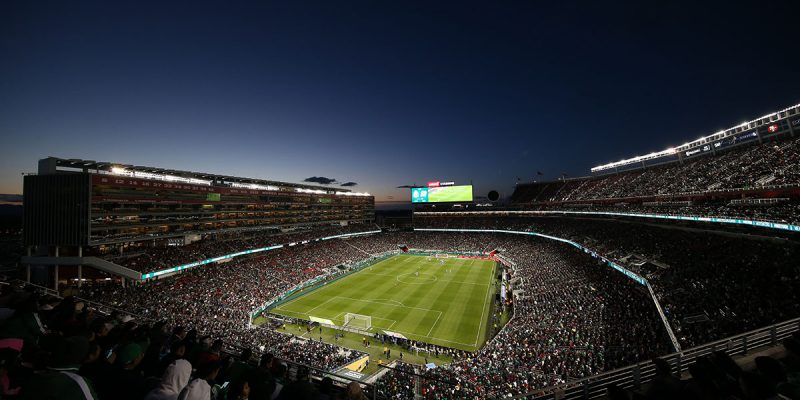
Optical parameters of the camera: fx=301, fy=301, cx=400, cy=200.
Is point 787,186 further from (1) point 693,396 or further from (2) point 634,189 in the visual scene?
(1) point 693,396

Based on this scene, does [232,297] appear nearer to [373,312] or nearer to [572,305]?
[373,312]

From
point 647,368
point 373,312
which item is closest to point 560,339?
point 647,368

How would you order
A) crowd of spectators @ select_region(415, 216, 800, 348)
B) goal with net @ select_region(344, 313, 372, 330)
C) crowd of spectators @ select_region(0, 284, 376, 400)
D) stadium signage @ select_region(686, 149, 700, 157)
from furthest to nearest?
stadium signage @ select_region(686, 149, 700, 157) → goal with net @ select_region(344, 313, 372, 330) → crowd of spectators @ select_region(415, 216, 800, 348) → crowd of spectators @ select_region(0, 284, 376, 400)

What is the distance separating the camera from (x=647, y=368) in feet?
22.5

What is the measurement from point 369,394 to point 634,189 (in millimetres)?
54224

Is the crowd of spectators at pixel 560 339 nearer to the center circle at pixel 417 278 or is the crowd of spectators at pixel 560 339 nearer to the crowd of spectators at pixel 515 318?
the crowd of spectators at pixel 515 318

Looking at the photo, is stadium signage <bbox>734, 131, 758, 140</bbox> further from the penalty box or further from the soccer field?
the penalty box

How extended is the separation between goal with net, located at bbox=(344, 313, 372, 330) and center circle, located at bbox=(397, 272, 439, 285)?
48.3 ft

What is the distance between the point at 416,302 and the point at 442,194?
41211 millimetres

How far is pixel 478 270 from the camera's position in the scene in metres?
48.4

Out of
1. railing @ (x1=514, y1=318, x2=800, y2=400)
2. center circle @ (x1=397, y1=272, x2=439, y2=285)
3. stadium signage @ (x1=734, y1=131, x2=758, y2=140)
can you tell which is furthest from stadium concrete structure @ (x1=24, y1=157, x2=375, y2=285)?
stadium signage @ (x1=734, y1=131, x2=758, y2=140)

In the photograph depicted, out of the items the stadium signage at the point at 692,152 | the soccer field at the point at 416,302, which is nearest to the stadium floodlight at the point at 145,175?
the soccer field at the point at 416,302

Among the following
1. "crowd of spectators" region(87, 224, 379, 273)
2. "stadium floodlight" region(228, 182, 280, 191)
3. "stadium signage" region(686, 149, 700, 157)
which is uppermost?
"stadium signage" region(686, 149, 700, 157)

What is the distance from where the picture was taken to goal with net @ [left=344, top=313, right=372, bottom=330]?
27.8 m
